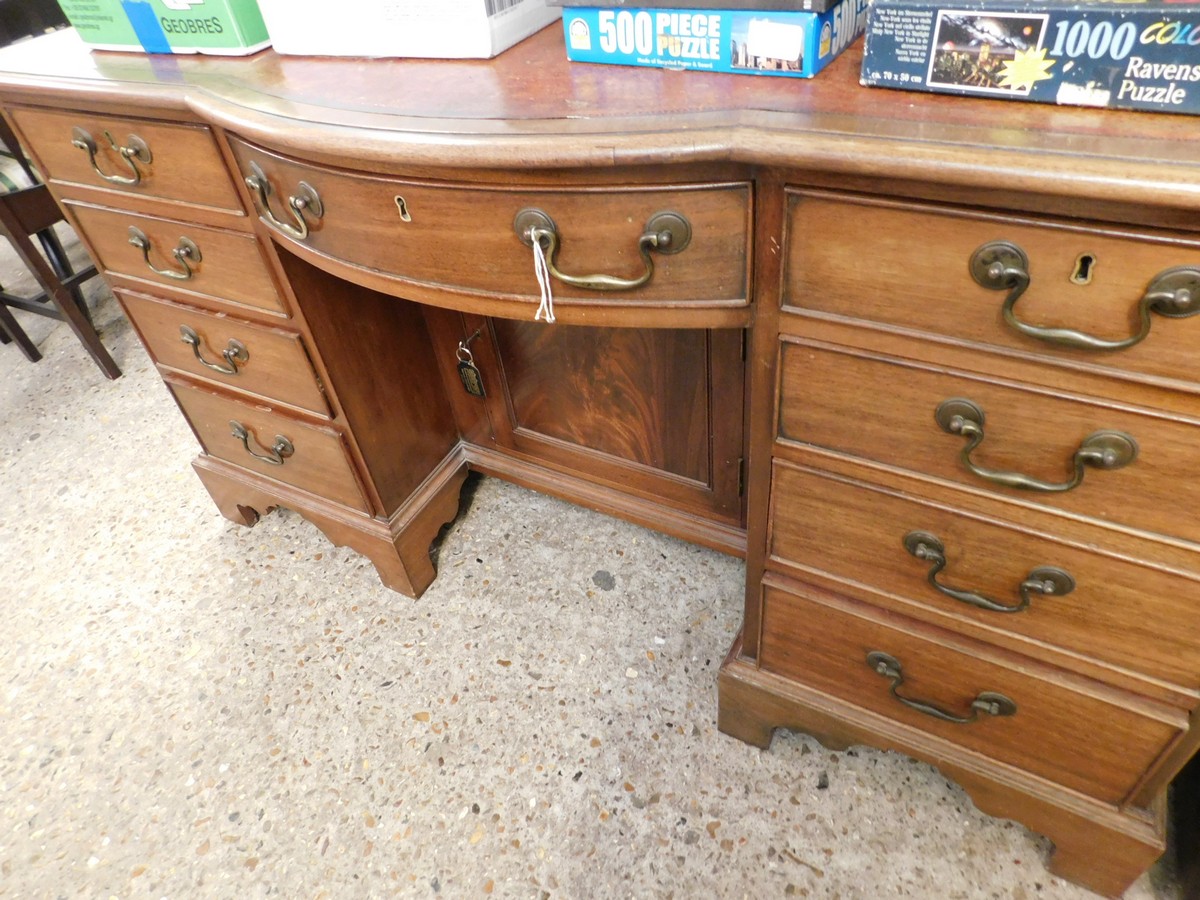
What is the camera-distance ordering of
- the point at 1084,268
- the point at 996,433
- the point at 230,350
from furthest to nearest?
the point at 230,350 < the point at 996,433 < the point at 1084,268

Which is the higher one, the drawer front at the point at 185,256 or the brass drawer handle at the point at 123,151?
the brass drawer handle at the point at 123,151

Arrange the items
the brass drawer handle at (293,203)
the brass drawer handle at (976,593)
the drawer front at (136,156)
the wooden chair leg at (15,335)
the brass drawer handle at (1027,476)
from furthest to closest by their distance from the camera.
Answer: the wooden chair leg at (15,335), the drawer front at (136,156), the brass drawer handle at (293,203), the brass drawer handle at (976,593), the brass drawer handle at (1027,476)

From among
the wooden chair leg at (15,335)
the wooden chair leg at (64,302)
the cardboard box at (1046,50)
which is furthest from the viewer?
the wooden chair leg at (15,335)

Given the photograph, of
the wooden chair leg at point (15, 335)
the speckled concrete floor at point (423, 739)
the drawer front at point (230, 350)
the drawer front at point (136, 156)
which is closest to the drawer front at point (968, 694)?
the speckled concrete floor at point (423, 739)

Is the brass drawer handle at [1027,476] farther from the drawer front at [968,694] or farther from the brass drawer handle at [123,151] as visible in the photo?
the brass drawer handle at [123,151]

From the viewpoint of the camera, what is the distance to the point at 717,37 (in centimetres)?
71

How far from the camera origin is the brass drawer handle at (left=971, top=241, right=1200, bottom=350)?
0.51 metres

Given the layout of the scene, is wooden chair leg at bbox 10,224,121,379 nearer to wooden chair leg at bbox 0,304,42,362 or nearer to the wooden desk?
wooden chair leg at bbox 0,304,42,362

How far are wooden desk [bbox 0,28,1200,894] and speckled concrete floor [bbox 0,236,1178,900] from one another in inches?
5.4

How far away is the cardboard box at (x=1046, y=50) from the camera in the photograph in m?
0.51

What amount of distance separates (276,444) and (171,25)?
65cm

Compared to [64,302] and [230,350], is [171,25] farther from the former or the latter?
[64,302]

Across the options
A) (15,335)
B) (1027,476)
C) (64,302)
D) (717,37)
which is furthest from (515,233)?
(15,335)

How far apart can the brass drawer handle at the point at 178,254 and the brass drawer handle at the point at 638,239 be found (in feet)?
2.17
